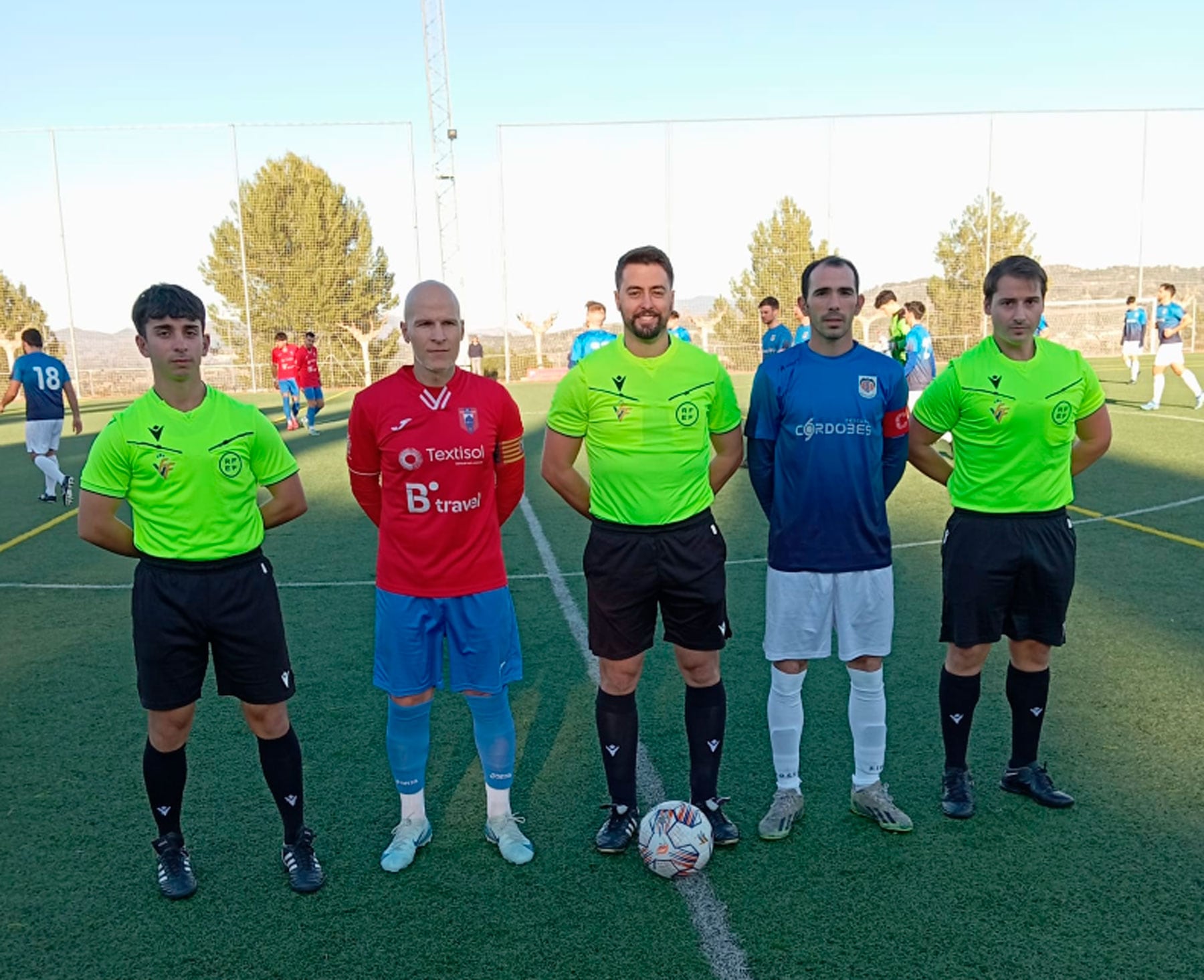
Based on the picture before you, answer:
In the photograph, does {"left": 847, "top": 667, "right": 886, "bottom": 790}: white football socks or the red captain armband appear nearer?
the red captain armband

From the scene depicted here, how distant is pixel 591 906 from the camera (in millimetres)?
3453

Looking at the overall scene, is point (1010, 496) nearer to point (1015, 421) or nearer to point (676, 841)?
point (1015, 421)

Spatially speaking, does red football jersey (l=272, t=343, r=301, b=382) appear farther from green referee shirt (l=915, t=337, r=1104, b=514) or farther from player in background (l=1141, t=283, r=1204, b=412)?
green referee shirt (l=915, t=337, r=1104, b=514)

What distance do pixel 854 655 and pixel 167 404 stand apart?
9.19 ft

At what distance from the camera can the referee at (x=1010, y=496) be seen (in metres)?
3.90

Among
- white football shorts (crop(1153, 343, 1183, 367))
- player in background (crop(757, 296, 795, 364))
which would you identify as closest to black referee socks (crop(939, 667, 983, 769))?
player in background (crop(757, 296, 795, 364))

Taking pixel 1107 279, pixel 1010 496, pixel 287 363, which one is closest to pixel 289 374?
pixel 287 363

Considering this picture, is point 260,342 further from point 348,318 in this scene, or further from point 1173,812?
point 1173,812

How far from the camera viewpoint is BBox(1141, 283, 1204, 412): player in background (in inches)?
701

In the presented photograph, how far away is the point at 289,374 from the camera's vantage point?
1997 centimetres

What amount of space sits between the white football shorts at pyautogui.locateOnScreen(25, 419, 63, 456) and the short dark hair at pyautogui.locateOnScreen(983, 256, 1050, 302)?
1202 cm

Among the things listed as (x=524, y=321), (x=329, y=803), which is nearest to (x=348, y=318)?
(x=524, y=321)

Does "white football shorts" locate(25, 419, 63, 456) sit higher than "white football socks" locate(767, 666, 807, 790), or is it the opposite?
"white football shorts" locate(25, 419, 63, 456)

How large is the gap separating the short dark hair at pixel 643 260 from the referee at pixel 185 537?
141cm
